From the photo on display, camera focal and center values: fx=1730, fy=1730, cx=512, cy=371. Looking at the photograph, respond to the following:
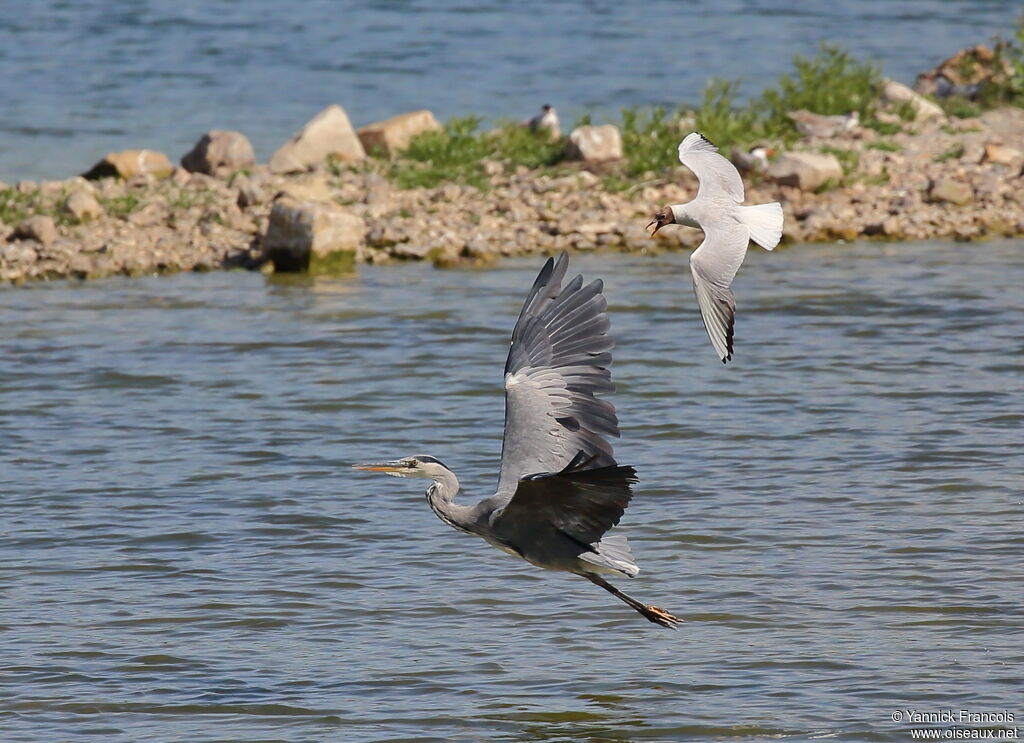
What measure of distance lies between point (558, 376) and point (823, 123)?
A: 395 inches

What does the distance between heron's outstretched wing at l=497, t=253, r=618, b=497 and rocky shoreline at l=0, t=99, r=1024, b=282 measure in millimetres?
7129

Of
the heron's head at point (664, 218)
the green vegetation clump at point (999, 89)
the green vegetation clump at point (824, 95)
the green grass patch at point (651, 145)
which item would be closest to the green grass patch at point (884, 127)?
the green vegetation clump at point (824, 95)

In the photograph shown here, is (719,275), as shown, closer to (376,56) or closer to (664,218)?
(664,218)

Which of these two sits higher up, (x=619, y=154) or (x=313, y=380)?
(x=619, y=154)

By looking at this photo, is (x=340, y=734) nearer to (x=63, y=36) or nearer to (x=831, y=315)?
(x=831, y=315)

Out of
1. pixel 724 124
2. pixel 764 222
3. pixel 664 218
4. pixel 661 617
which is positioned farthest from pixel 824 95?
pixel 661 617

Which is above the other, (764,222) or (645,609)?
(764,222)

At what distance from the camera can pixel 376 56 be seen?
23.1 metres

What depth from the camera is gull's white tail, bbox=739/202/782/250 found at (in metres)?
7.54

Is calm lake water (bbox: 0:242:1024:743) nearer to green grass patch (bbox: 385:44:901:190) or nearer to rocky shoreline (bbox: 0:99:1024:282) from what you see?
rocky shoreline (bbox: 0:99:1024:282)

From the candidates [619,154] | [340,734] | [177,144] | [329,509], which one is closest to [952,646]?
[340,734]

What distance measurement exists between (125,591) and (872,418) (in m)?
4.35

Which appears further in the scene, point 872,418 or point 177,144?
point 177,144

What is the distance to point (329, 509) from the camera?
27.0 feet
